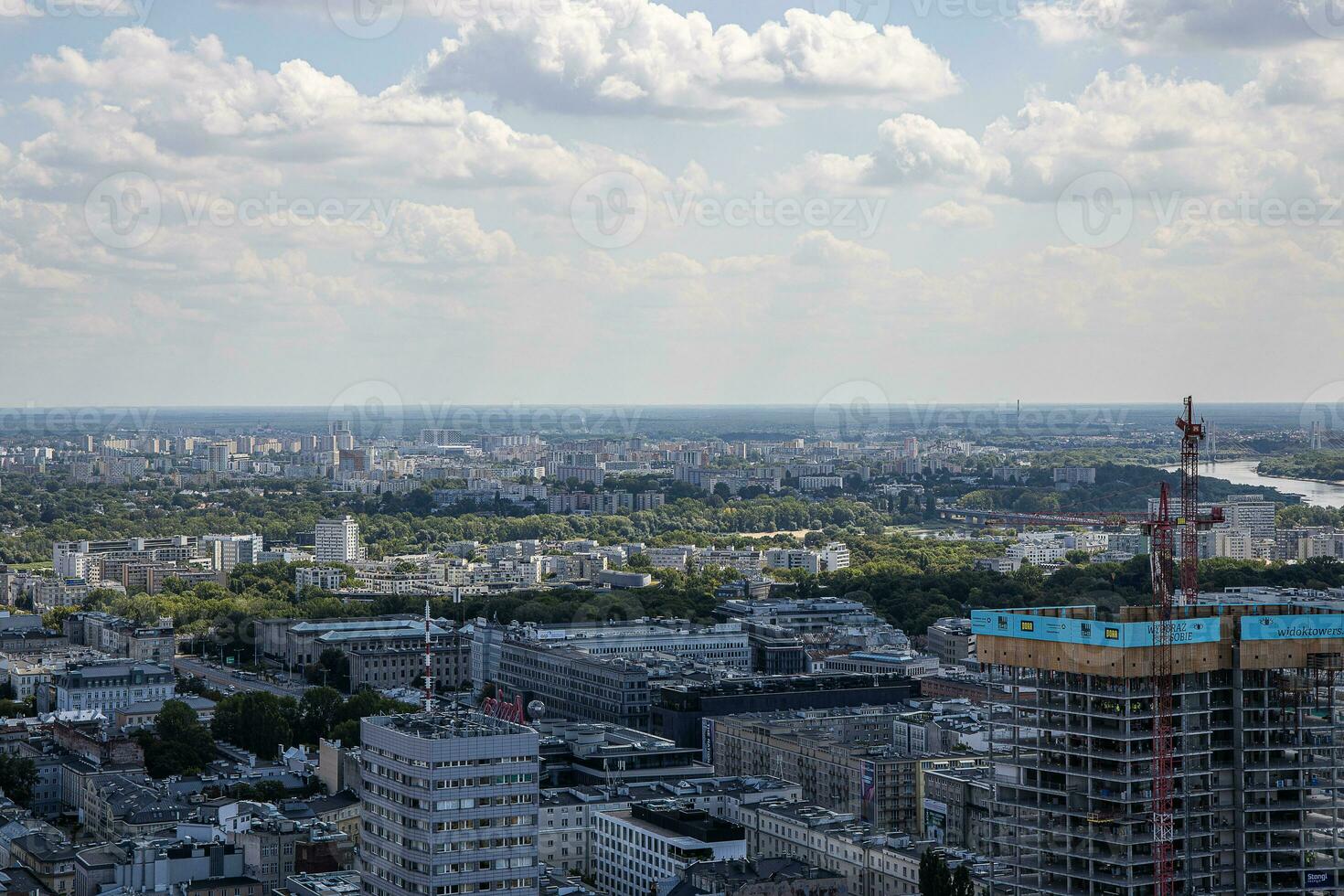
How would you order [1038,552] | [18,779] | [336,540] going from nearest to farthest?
[18,779] < [1038,552] < [336,540]

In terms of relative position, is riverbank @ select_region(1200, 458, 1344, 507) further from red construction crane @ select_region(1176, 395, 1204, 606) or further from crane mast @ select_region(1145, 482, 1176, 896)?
crane mast @ select_region(1145, 482, 1176, 896)

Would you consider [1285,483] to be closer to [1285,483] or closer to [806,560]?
[1285,483]

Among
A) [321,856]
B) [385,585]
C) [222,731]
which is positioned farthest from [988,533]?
[321,856]

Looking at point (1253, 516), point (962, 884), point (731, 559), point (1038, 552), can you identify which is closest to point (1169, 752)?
point (962, 884)

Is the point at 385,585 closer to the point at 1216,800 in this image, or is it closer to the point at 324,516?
the point at 324,516

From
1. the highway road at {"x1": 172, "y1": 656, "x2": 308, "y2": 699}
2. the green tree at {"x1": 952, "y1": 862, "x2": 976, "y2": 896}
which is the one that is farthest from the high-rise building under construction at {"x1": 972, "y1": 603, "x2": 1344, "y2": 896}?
the highway road at {"x1": 172, "y1": 656, "x2": 308, "y2": 699}

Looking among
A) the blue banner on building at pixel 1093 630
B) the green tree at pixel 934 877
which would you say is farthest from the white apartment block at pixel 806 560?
the blue banner on building at pixel 1093 630
